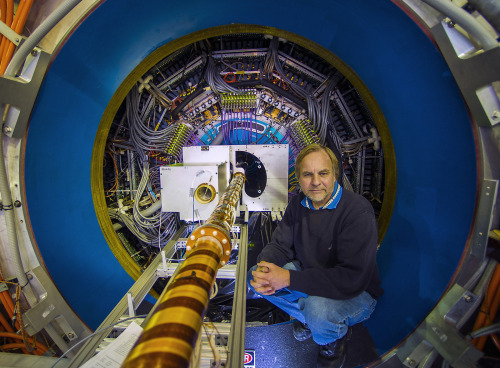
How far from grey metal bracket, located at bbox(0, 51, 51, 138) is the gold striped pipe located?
144 centimetres

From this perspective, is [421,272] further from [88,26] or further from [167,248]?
[88,26]

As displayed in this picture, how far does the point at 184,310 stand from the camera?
52cm

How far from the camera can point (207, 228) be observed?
81 centimetres

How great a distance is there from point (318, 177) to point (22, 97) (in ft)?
6.30

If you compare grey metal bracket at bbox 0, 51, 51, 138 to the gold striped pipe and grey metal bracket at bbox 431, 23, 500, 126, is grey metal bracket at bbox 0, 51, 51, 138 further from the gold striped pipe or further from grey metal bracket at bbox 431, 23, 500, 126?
grey metal bracket at bbox 431, 23, 500, 126

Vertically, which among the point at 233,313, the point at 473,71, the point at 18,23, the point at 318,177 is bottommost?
the point at 233,313

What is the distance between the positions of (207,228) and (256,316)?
1.76 m

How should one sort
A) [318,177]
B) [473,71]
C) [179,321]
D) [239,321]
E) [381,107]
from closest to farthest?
[179,321], [473,71], [239,321], [318,177], [381,107]

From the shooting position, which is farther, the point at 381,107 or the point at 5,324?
the point at 381,107

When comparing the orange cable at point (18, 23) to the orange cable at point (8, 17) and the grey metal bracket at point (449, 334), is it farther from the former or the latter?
the grey metal bracket at point (449, 334)

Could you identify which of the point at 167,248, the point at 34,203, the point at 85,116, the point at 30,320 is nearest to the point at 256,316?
the point at 167,248

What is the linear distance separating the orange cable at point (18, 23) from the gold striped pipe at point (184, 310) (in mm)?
1549

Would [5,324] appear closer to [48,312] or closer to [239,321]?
[48,312]

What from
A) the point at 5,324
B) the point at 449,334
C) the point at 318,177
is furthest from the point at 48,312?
the point at 449,334
